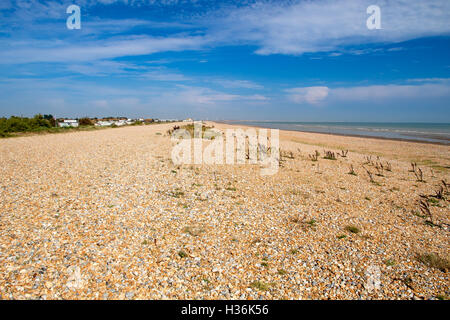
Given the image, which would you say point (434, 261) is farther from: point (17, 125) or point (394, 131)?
point (394, 131)

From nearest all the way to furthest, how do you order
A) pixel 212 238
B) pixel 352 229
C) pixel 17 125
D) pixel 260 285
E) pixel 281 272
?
pixel 260 285, pixel 281 272, pixel 212 238, pixel 352 229, pixel 17 125

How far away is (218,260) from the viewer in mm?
5547

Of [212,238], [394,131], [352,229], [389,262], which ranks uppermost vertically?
[394,131]

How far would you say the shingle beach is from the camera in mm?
4688

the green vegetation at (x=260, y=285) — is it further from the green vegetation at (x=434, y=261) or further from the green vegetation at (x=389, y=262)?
the green vegetation at (x=434, y=261)

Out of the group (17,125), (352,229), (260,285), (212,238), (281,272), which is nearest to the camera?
(260,285)

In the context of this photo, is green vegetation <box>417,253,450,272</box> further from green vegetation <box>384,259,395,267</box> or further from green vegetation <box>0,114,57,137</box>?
green vegetation <box>0,114,57,137</box>

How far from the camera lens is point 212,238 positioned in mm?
6488

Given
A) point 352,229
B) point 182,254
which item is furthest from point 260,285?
point 352,229

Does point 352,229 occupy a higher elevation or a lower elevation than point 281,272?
higher

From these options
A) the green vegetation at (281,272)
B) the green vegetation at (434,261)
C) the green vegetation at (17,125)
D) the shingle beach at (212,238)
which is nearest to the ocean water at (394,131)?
the shingle beach at (212,238)

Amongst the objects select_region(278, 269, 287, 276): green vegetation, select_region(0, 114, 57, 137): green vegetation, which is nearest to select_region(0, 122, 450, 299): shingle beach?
select_region(278, 269, 287, 276): green vegetation
